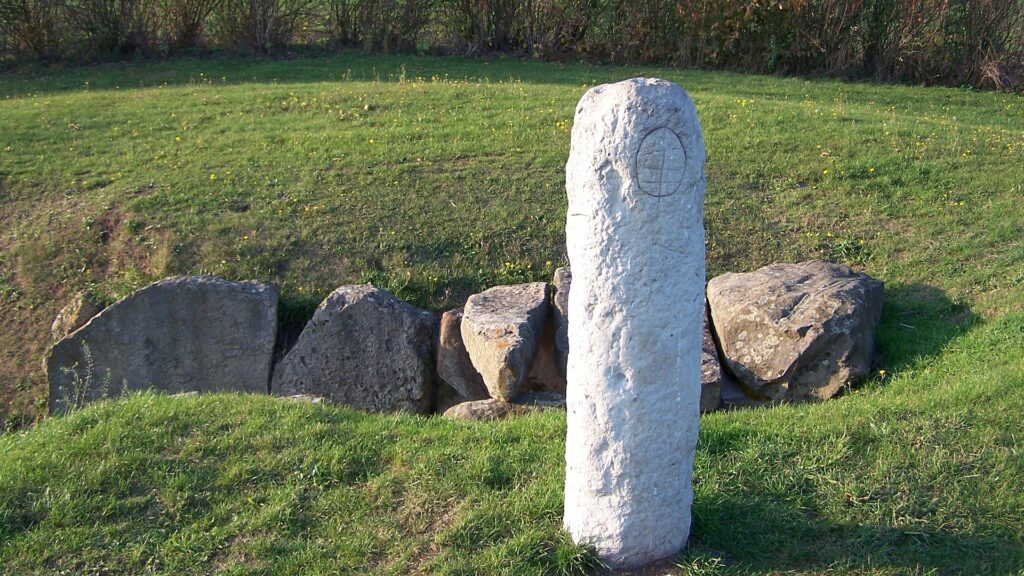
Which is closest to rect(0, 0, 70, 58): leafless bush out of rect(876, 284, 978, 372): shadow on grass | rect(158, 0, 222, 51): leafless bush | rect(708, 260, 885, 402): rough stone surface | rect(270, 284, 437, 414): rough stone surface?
rect(158, 0, 222, 51): leafless bush

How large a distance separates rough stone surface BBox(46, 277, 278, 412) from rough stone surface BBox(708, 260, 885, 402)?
4.04m

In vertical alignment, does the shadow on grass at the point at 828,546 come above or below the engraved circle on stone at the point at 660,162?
below

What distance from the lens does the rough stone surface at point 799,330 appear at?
716cm

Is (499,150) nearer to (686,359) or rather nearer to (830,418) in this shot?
(830,418)

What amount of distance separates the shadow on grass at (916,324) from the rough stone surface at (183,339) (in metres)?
5.26

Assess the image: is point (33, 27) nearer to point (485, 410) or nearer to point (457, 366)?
point (457, 366)

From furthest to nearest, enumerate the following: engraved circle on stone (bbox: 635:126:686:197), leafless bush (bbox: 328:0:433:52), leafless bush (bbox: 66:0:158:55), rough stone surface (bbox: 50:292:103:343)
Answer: leafless bush (bbox: 328:0:433:52) → leafless bush (bbox: 66:0:158:55) → rough stone surface (bbox: 50:292:103:343) → engraved circle on stone (bbox: 635:126:686:197)

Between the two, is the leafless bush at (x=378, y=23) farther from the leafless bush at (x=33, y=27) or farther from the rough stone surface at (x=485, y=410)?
the rough stone surface at (x=485, y=410)

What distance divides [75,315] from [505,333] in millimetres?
4175

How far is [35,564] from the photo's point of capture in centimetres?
456

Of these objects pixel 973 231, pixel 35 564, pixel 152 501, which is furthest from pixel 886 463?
pixel 973 231

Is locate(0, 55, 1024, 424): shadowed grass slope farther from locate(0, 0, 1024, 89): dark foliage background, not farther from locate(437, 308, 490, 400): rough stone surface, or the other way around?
locate(0, 0, 1024, 89): dark foliage background

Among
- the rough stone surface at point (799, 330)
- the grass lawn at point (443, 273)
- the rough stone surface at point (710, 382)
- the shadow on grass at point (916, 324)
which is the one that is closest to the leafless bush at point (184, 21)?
the grass lawn at point (443, 273)

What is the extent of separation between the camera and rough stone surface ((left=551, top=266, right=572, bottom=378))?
26.1 feet
